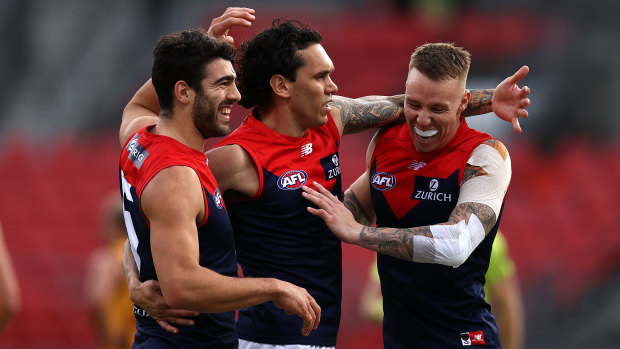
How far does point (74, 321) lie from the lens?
9.71m

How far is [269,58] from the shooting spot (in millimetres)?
4934

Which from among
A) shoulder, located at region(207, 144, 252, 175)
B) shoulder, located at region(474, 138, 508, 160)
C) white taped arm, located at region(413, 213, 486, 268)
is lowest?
white taped arm, located at region(413, 213, 486, 268)

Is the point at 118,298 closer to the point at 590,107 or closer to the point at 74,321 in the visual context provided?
the point at 74,321

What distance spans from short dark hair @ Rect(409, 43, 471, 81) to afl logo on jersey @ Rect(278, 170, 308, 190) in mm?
853

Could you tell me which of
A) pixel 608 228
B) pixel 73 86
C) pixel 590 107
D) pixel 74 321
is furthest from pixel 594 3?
pixel 74 321

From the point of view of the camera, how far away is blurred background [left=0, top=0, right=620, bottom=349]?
962 cm

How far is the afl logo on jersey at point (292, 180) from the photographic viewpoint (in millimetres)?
4788

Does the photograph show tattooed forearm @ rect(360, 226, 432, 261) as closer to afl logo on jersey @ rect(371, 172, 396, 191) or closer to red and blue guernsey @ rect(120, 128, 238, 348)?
afl logo on jersey @ rect(371, 172, 396, 191)


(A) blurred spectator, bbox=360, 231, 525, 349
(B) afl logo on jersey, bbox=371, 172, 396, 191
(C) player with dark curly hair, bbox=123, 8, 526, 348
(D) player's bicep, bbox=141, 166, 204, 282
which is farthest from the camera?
(A) blurred spectator, bbox=360, 231, 525, 349

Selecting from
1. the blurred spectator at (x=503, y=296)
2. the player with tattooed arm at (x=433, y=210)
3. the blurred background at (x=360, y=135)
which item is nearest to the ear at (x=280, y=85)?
the player with tattooed arm at (x=433, y=210)

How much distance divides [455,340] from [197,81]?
6.70 feet

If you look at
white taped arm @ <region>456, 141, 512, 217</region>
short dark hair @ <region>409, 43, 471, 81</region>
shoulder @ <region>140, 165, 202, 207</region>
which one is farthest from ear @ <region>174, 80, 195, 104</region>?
white taped arm @ <region>456, 141, 512, 217</region>

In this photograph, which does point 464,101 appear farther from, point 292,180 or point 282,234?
point 282,234

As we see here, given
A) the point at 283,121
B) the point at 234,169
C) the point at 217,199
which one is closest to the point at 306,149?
the point at 283,121
